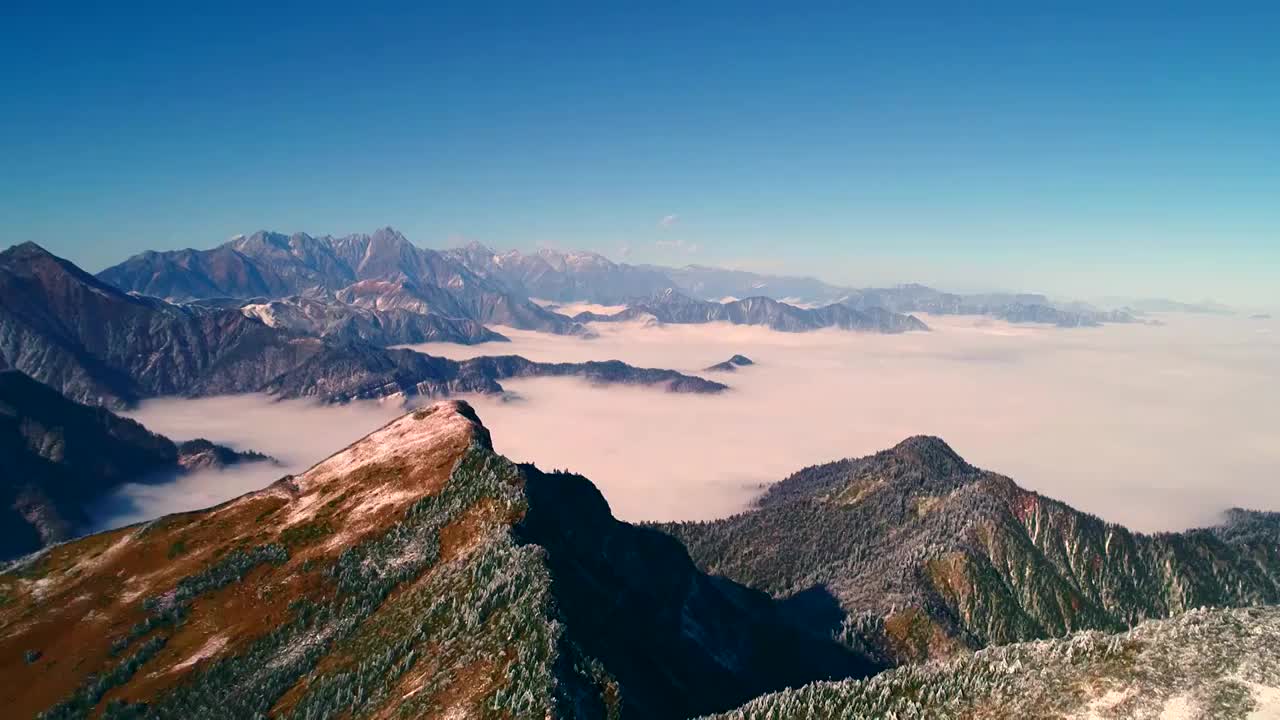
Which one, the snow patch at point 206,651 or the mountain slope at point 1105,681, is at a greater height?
the mountain slope at point 1105,681

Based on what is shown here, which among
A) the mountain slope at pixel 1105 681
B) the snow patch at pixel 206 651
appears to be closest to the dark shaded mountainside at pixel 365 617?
the snow patch at pixel 206 651

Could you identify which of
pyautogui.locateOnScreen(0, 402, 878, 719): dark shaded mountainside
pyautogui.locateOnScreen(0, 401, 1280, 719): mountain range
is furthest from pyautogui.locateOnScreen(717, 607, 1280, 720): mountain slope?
pyautogui.locateOnScreen(0, 402, 878, 719): dark shaded mountainside

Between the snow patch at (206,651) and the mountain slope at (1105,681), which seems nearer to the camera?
the mountain slope at (1105,681)

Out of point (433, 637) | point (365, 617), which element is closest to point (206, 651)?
point (365, 617)

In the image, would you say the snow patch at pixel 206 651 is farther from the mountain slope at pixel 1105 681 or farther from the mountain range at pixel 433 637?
the mountain slope at pixel 1105 681

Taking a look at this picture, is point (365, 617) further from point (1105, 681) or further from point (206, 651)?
point (1105, 681)

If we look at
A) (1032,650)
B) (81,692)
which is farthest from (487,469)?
(1032,650)
